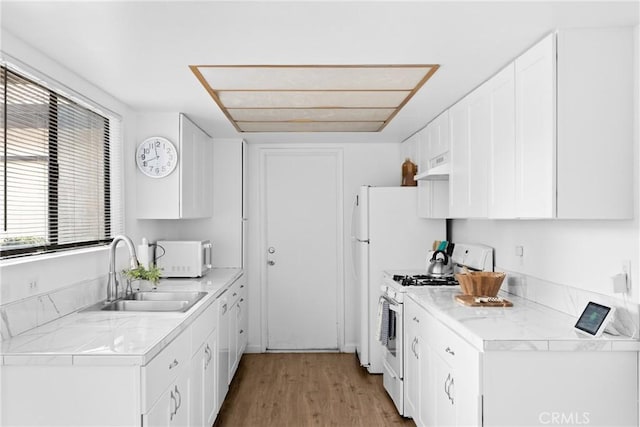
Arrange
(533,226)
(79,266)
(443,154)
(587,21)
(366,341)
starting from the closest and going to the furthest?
(587,21), (79,266), (533,226), (443,154), (366,341)

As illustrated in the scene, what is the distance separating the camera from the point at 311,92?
3.24 metres

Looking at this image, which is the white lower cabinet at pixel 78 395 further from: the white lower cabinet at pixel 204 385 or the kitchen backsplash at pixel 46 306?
the white lower cabinet at pixel 204 385

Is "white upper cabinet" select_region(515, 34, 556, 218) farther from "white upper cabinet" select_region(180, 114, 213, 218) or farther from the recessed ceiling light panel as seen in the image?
"white upper cabinet" select_region(180, 114, 213, 218)

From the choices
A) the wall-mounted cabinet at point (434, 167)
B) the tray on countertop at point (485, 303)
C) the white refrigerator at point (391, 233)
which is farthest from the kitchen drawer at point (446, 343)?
the white refrigerator at point (391, 233)

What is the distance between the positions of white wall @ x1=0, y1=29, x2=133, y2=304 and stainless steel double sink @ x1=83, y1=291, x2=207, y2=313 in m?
0.20

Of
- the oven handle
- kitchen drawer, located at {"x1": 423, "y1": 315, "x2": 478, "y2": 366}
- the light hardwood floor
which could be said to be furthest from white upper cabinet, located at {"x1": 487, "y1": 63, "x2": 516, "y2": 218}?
the light hardwood floor

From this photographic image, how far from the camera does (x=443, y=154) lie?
3859 millimetres

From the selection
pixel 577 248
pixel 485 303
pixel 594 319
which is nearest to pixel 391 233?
pixel 485 303

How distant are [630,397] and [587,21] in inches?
61.7

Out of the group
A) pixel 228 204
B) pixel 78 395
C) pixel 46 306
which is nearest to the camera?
pixel 78 395

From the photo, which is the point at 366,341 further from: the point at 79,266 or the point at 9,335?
the point at 9,335

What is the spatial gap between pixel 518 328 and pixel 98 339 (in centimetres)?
187

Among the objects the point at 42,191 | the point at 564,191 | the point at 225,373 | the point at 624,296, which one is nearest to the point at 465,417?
the point at 624,296

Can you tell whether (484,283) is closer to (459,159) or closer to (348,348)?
(459,159)
